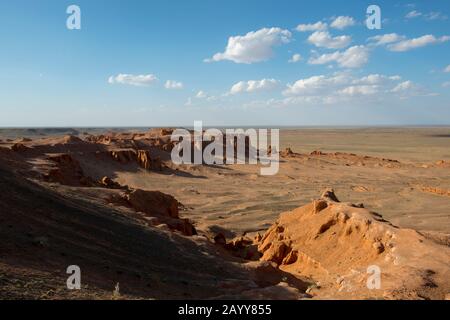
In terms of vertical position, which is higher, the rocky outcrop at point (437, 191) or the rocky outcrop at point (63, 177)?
the rocky outcrop at point (63, 177)

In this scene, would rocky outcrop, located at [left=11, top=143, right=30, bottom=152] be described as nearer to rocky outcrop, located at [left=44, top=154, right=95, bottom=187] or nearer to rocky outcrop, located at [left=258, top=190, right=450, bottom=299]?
rocky outcrop, located at [left=44, top=154, right=95, bottom=187]

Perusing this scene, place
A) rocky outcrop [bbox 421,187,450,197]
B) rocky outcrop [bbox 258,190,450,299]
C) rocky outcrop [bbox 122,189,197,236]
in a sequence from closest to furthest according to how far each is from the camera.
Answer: rocky outcrop [bbox 258,190,450,299]
rocky outcrop [bbox 122,189,197,236]
rocky outcrop [bbox 421,187,450,197]

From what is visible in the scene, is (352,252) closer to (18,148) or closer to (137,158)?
(18,148)

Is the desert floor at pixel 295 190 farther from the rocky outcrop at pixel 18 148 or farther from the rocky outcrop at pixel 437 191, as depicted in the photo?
the rocky outcrop at pixel 18 148

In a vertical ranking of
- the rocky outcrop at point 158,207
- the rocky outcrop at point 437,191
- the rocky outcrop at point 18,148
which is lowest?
the rocky outcrop at point 437,191

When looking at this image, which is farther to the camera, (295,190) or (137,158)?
(137,158)

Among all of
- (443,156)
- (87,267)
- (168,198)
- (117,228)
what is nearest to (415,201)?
(168,198)

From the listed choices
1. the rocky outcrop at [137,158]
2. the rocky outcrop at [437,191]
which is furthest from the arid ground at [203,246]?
the rocky outcrop at [137,158]

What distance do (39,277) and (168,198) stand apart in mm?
11524

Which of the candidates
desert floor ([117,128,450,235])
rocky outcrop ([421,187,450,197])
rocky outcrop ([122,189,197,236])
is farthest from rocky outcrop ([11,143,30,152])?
rocky outcrop ([421,187,450,197])

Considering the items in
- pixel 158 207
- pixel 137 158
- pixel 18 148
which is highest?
pixel 18 148

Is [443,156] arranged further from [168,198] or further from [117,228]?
[117,228]

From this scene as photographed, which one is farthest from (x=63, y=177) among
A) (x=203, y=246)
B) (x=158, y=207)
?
(x=203, y=246)
